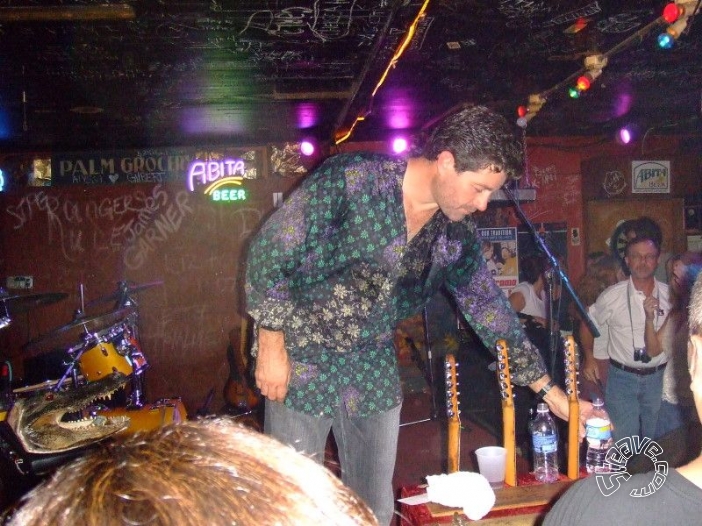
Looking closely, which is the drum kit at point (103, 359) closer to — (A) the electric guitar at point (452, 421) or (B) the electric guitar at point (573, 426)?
(A) the electric guitar at point (452, 421)

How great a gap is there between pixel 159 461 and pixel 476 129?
1.95 m

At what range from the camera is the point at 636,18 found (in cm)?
459

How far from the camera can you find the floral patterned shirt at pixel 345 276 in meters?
2.23

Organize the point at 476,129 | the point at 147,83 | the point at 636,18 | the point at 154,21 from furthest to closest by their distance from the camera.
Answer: the point at 147,83 < the point at 636,18 < the point at 154,21 < the point at 476,129

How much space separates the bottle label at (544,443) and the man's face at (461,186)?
47.5 inches

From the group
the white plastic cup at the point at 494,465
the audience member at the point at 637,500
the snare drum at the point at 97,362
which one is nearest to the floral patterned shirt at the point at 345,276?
the white plastic cup at the point at 494,465

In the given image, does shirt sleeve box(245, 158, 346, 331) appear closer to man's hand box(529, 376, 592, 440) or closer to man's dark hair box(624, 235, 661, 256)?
man's hand box(529, 376, 592, 440)

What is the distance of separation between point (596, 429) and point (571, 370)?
282 millimetres

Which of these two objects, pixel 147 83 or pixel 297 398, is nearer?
pixel 297 398

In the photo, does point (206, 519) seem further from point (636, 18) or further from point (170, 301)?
point (170, 301)

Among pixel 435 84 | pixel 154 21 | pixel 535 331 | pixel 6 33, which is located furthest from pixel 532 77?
pixel 6 33

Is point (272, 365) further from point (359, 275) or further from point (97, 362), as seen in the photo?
point (97, 362)

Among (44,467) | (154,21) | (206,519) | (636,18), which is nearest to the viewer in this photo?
(206,519)

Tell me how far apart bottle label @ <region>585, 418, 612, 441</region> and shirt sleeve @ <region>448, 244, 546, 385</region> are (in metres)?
0.31
